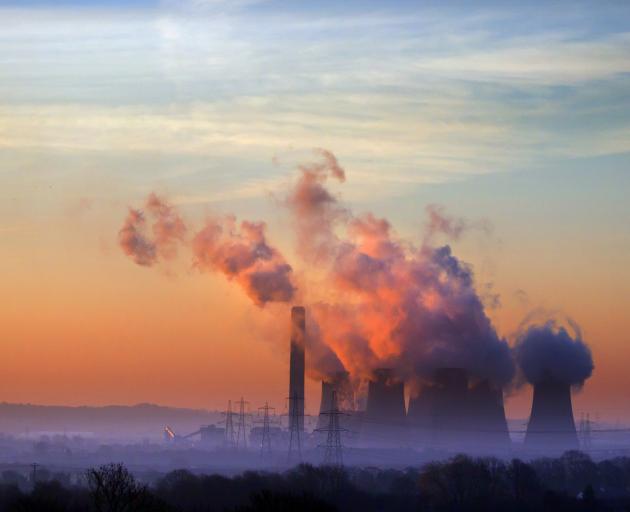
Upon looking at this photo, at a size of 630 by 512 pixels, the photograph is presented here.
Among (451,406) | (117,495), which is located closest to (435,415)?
(451,406)

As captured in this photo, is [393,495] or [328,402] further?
[328,402]

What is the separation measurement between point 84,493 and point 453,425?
136ft

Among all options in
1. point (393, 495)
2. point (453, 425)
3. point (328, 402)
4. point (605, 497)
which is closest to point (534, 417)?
point (453, 425)

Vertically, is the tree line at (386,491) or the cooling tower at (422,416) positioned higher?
the cooling tower at (422,416)

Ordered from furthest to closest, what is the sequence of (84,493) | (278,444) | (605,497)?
1. (278,444)
2. (605,497)
3. (84,493)

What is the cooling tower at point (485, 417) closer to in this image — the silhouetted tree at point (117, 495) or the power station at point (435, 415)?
the power station at point (435, 415)

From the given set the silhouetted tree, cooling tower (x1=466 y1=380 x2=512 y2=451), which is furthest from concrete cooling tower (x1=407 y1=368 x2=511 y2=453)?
the silhouetted tree

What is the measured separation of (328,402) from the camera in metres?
100

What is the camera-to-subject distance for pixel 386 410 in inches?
3752

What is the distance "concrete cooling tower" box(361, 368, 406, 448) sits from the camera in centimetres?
9469

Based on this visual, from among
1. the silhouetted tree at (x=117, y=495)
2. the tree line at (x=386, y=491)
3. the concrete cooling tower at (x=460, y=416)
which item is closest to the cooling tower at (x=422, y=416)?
the concrete cooling tower at (x=460, y=416)

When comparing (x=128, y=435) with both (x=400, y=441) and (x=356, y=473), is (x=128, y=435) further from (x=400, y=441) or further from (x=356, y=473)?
(x=356, y=473)

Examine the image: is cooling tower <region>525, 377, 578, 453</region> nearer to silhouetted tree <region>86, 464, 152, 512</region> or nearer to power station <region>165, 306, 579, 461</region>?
power station <region>165, 306, 579, 461</region>

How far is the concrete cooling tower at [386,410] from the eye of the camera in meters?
94.7
